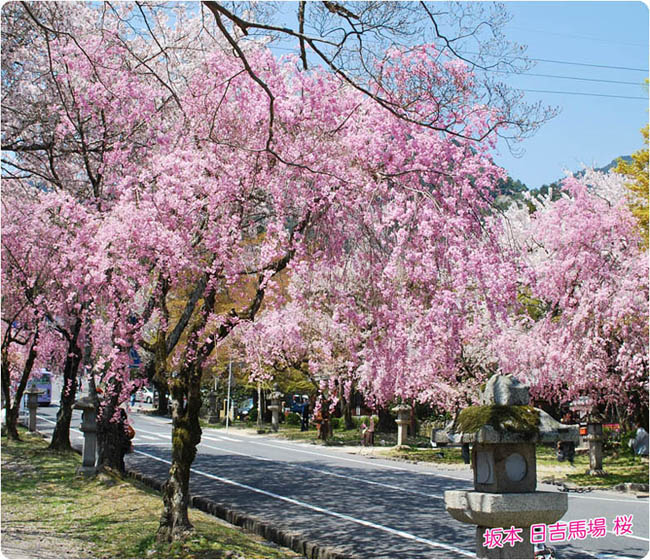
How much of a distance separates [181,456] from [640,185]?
14.0m

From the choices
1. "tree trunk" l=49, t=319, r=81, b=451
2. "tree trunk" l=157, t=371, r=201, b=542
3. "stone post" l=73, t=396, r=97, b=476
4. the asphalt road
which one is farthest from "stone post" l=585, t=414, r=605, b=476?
"tree trunk" l=49, t=319, r=81, b=451

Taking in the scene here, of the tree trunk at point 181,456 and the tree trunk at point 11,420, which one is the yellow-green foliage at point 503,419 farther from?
the tree trunk at point 11,420

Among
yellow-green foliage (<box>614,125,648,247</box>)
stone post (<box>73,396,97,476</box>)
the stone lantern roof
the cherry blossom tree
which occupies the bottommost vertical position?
stone post (<box>73,396,97,476</box>)

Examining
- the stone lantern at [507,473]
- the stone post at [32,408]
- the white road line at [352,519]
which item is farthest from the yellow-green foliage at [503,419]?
the stone post at [32,408]

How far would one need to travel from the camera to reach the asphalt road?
1013 centimetres

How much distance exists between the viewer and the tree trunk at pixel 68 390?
55.2 feet

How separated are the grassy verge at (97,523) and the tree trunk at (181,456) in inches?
9.2

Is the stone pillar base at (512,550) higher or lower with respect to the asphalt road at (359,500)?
higher

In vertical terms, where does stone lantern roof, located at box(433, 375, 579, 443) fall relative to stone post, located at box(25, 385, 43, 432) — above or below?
above

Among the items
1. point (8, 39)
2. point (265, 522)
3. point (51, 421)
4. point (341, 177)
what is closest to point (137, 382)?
point (265, 522)

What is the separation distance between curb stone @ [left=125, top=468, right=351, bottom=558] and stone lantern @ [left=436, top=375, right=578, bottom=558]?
12.5 feet

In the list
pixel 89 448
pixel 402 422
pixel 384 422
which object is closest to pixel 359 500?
pixel 89 448

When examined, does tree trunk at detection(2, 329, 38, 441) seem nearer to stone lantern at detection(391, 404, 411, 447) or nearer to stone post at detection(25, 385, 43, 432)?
stone post at detection(25, 385, 43, 432)

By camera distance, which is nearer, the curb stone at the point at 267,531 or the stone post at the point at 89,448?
the curb stone at the point at 267,531
